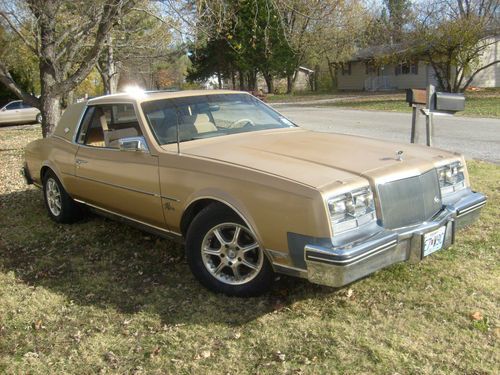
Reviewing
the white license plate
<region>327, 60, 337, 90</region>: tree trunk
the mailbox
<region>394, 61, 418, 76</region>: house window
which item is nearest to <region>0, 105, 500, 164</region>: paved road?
the mailbox

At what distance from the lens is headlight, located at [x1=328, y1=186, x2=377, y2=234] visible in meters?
3.27

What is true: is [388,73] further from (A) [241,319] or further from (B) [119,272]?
(A) [241,319]

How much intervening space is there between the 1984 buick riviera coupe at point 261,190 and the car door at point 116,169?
0.02 metres

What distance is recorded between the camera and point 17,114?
24.9m

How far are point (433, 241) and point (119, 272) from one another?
8.66 ft

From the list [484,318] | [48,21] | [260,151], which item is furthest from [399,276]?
[48,21]

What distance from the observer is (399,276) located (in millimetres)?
4102

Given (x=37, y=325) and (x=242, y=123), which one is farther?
(x=242, y=123)

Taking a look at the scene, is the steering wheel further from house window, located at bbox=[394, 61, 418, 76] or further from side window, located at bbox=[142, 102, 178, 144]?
house window, located at bbox=[394, 61, 418, 76]

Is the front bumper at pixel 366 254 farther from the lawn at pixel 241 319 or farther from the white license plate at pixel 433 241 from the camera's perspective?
the lawn at pixel 241 319

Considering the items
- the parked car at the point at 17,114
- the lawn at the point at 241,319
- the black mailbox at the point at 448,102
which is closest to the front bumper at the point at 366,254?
the lawn at the point at 241,319

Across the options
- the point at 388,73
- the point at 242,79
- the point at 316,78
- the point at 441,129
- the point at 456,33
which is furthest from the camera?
the point at 316,78

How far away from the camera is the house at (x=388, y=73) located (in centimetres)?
3958

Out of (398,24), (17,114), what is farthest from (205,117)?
(398,24)
